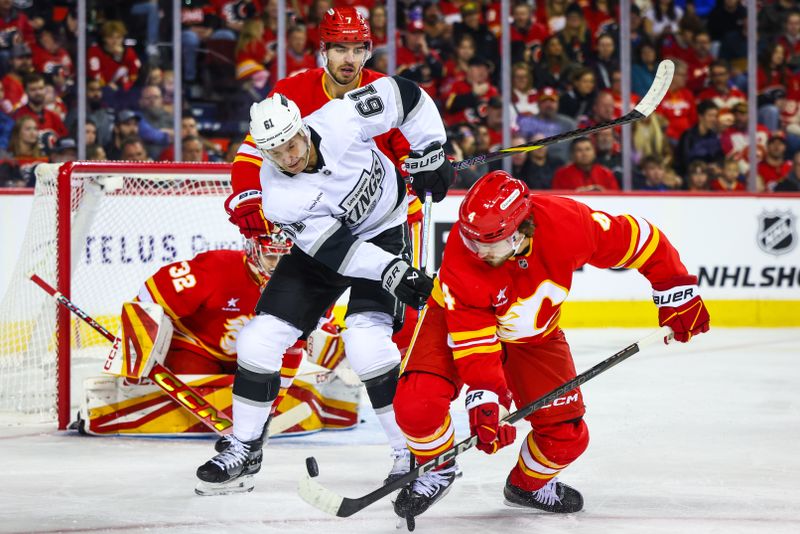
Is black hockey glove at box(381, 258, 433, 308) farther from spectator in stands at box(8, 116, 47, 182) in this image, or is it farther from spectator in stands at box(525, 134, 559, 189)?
spectator in stands at box(525, 134, 559, 189)

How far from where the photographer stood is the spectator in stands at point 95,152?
19.0ft

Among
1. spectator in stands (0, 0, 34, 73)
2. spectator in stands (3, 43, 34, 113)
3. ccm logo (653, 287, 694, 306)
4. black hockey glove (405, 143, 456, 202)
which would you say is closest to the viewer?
ccm logo (653, 287, 694, 306)

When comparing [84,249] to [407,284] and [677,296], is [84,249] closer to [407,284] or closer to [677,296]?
[407,284]

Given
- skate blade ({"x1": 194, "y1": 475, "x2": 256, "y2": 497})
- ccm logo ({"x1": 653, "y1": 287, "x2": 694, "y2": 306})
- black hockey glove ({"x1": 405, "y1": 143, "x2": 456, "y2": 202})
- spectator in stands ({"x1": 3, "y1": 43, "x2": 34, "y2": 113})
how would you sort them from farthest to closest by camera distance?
spectator in stands ({"x1": 3, "y1": 43, "x2": 34, "y2": 113}) → black hockey glove ({"x1": 405, "y1": 143, "x2": 456, "y2": 202}) → skate blade ({"x1": 194, "y1": 475, "x2": 256, "y2": 497}) → ccm logo ({"x1": 653, "y1": 287, "x2": 694, "y2": 306})

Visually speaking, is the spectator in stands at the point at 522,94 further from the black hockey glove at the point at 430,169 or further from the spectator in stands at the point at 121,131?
the black hockey glove at the point at 430,169

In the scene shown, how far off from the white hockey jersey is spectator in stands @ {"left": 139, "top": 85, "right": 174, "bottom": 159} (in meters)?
2.98

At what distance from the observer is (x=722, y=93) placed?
669 centimetres

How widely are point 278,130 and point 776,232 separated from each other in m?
4.34

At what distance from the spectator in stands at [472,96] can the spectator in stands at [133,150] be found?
157 cm

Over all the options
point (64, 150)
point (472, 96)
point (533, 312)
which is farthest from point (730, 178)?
point (533, 312)

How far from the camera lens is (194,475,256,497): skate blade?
3.05 metres

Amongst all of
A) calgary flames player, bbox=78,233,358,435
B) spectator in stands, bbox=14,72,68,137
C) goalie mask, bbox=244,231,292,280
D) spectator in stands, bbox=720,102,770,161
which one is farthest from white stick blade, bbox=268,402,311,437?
spectator in stands, bbox=720,102,770,161

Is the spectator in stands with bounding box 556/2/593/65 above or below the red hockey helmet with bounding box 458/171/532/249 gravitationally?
above

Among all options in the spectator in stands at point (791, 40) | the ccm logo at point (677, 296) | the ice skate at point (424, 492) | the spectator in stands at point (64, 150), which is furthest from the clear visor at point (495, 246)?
the spectator in stands at point (791, 40)
